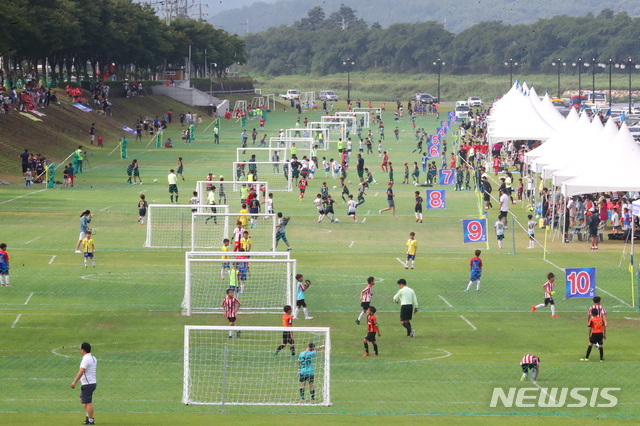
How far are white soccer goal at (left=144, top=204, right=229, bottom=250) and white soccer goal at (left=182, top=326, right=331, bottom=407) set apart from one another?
505 inches

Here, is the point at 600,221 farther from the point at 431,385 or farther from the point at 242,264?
the point at 431,385

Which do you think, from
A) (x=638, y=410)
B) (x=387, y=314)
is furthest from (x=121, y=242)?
(x=638, y=410)

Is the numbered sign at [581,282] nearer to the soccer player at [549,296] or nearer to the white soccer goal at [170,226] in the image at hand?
the soccer player at [549,296]

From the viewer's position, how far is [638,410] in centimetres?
1980

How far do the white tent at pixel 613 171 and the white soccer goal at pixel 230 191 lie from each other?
14.1 metres

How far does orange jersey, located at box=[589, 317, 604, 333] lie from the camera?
23.6 metres

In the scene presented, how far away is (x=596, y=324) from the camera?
77.4 feet

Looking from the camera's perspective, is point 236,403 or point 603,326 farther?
point 603,326

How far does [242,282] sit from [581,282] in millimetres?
9330

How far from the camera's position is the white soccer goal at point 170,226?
40625 millimetres

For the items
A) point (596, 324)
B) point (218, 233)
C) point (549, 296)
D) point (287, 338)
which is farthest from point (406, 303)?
point (218, 233)

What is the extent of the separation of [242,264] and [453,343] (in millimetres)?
7807

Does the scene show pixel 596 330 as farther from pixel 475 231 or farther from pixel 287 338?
pixel 475 231

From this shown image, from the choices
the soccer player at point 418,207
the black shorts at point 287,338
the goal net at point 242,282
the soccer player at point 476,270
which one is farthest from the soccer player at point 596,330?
the soccer player at point 418,207
